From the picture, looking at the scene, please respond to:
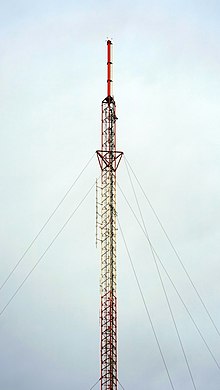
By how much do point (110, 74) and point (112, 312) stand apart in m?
28.8

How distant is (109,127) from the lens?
8775 cm

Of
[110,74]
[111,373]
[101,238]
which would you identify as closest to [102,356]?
[111,373]

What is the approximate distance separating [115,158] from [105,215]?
6.90 meters

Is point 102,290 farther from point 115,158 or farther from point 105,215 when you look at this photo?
point 115,158

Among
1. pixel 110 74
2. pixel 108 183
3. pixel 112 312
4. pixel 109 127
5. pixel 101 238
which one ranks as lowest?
pixel 112 312

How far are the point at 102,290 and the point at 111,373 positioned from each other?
9.39 metres

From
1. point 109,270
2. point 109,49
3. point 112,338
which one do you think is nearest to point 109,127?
point 109,49

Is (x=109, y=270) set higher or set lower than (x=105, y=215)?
lower

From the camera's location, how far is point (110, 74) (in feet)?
293

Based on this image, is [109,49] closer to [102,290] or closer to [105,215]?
[105,215]

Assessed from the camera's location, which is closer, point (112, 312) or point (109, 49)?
point (112, 312)

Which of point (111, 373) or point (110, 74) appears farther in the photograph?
point (110, 74)

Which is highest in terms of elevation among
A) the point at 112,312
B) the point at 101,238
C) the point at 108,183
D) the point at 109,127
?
the point at 109,127

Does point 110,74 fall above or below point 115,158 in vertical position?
above
